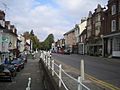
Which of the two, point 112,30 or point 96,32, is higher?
point 96,32

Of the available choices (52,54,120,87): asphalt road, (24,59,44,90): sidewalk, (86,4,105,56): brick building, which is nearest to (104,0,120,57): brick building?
(86,4,105,56): brick building

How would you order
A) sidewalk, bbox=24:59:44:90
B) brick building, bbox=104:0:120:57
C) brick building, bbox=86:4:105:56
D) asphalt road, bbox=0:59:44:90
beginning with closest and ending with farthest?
asphalt road, bbox=0:59:44:90, sidewalk, bbox=24:59:44:90, brick building, bbox=104:0:120:57, brick building, bbox=86:4:105:56

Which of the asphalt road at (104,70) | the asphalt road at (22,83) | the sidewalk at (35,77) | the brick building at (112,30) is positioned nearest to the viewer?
the asphalt road at (104,70)

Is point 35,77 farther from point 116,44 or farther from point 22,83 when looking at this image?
point 116,44

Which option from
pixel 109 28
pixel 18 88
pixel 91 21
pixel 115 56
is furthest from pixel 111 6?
pixel 18 88

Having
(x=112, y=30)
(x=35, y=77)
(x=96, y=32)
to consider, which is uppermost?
(x=96, y=32)

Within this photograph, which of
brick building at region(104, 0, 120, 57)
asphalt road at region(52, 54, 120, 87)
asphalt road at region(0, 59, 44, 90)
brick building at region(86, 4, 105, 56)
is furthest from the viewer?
brick building at region(86, 4, 105, 56)

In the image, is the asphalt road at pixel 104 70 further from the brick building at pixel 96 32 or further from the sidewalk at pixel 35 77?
the brick building at pixel 96 32

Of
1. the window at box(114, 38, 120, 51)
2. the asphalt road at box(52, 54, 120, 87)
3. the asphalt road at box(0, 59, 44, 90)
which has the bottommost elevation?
the asphalt road at box(0, 59, 44, 90)

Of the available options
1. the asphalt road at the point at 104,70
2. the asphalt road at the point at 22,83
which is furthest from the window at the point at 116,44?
the asphalt road at the point at 22,83

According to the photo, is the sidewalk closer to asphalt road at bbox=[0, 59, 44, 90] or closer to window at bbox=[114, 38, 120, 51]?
asphalt road at bbox=[0, 59, 44, 90]

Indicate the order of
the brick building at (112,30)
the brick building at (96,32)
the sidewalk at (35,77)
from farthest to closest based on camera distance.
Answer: the brick building at (96,32) → the brick building at (112,30) → the sidewalk at (35,77)

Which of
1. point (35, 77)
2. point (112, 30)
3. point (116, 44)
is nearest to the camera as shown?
point (35, 77)

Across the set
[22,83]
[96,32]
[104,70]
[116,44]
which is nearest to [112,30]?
[116,44]
